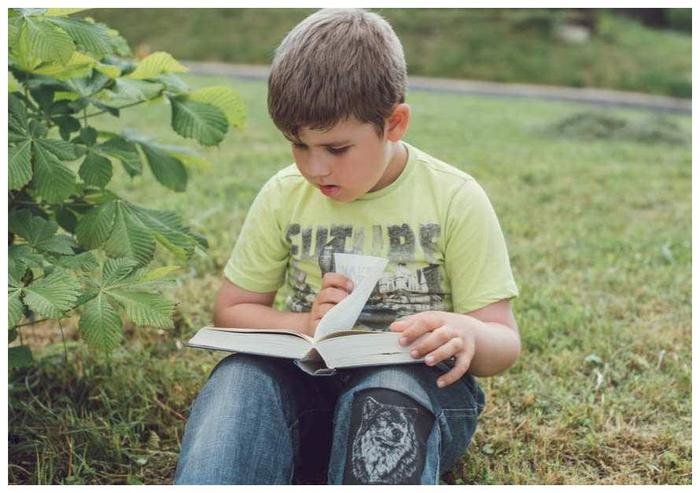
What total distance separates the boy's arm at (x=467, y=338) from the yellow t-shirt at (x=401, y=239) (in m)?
0.04

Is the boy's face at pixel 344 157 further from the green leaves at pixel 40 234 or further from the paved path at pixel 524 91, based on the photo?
the paved path at pixel 524 91

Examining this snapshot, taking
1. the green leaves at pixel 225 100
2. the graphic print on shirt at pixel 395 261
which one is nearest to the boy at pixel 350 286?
the graphic print on shirt at pixel 395 261

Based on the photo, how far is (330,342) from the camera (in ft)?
4.73

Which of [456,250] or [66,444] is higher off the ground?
[456,250]

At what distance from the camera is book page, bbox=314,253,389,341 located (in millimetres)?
1501

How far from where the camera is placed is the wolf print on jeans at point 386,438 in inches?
53.3

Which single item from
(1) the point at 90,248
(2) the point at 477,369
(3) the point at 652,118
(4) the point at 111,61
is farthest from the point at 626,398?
(3) the point at 652,118

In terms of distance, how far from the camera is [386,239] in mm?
1723

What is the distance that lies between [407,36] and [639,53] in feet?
11.8

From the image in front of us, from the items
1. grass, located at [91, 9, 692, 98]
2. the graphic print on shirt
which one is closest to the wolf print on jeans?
the graphic print on shirt

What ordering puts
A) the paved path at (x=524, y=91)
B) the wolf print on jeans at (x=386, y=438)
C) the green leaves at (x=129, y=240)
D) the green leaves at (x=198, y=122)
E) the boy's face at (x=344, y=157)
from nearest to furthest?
1. the wolf print on jeans at (x=386, y=438)
2. the boy's face at (x=344, y=157)
3. the green leaves at (x=129, y=240)
4. the green leaves at (x=198, y=122)
5. the paved path at (x=524, y=91)

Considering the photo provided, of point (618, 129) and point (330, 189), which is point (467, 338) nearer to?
point (330, 189)

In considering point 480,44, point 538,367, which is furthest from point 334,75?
point 480,44

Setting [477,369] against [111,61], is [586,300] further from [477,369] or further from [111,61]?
[111,61]
